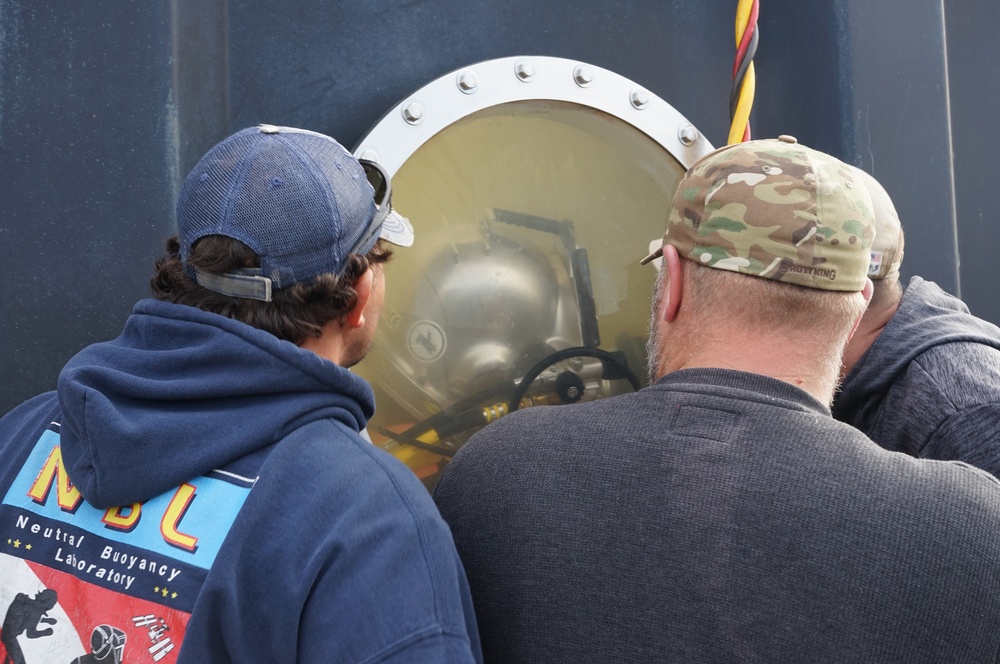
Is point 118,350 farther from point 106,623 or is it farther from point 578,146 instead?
point 578,146

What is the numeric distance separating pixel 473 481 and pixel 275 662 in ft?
0.92

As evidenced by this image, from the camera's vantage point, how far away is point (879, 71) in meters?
1.64

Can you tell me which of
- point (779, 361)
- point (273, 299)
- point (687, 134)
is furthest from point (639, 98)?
point (273, 299)

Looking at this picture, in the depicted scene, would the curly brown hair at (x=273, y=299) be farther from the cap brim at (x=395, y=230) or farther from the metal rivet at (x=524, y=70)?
the metal rivet at (x=524, y=70)

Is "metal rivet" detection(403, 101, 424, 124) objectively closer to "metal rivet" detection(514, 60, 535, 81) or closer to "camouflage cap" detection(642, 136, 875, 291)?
"metal rivet" detection(514, 60, 535, 81)

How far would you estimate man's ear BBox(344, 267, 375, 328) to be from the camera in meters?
0.98

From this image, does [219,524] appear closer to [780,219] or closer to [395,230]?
[395,230]

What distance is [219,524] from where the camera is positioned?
2.65ft

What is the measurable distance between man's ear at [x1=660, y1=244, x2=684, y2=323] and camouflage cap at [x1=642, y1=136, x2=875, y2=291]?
1cm

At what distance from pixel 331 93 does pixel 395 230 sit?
15.5 inches

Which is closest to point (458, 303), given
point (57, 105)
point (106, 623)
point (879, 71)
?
point (57, 105)

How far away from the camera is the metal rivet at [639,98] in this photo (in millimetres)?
1502

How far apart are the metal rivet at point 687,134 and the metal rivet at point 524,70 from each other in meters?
0.28

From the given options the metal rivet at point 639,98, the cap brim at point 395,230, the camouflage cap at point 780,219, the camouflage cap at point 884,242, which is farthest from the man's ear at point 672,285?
the metal rivet at point 639,98
